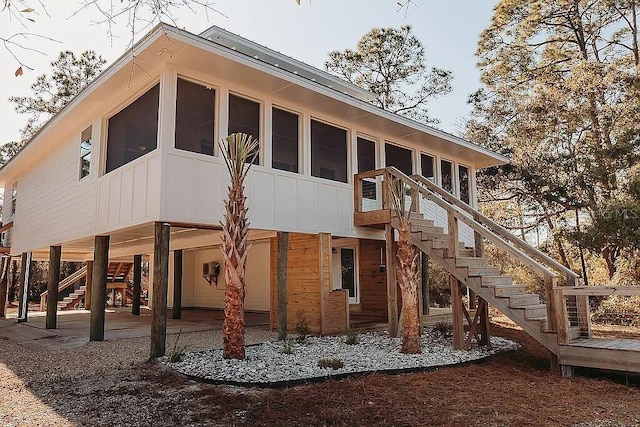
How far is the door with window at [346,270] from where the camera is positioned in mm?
12594

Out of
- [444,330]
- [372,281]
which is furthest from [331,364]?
[372,281]

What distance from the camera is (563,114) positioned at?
45.9 ft

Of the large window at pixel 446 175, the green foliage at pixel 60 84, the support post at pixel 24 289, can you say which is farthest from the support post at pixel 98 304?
the green foliage at pixel 60 84

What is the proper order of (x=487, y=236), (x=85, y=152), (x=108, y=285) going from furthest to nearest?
(x=108, y=285) < (x=85, y=152) < (x=487, y=236)

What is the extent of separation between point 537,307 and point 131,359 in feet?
18.7

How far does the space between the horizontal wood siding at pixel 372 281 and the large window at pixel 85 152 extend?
6.71 metres

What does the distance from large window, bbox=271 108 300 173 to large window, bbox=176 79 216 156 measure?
4.08 feet

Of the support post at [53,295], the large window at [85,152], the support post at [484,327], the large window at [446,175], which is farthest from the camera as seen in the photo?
the large window at [446,175]

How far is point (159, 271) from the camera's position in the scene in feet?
21.1

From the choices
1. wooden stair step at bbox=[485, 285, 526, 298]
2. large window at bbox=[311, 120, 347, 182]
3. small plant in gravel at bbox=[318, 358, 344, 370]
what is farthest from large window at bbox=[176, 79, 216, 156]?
wooden stair step at bbox=[485, 285, 526, 298]

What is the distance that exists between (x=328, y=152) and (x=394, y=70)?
43.1 feet

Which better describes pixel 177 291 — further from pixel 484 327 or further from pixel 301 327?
pixel 484 327

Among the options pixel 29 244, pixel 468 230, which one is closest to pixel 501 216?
pixel 468 230

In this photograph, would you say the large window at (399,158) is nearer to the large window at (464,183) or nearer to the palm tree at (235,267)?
the large window at (464,183)
